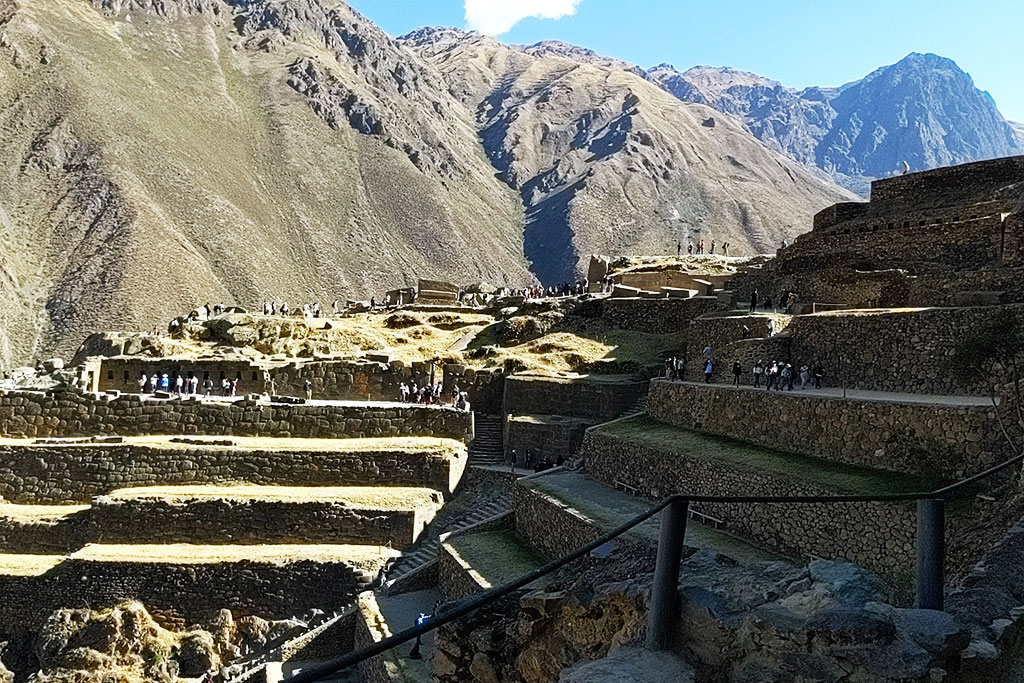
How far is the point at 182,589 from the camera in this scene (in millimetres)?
19547

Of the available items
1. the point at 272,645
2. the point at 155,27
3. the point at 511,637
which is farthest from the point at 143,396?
the point at 155,27

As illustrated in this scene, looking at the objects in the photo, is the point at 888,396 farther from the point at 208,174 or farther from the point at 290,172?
the point at 290,172

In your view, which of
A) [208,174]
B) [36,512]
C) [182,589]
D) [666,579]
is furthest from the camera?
[208,174]

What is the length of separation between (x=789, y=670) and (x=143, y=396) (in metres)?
25.2

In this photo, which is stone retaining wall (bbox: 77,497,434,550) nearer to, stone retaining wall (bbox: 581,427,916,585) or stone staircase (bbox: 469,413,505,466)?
stone staircase (bbox: 469,413,505,466)

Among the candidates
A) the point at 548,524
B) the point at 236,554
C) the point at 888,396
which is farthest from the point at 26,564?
the point at 888,396

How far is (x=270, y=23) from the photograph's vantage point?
4712 inches

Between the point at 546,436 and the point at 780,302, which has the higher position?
the point at 780,302

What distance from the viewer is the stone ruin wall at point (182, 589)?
19109 mm

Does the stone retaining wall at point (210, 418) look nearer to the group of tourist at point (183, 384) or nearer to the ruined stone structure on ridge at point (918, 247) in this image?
the group of tourist at point (183, 384)

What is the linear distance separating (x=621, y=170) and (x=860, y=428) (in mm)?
110952

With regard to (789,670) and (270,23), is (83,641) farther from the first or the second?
(270,23)

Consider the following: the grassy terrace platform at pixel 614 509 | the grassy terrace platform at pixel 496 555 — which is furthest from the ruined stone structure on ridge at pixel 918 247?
the grassy terrace platform at pixel 496 555

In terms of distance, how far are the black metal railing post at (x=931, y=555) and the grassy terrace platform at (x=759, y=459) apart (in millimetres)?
7791
